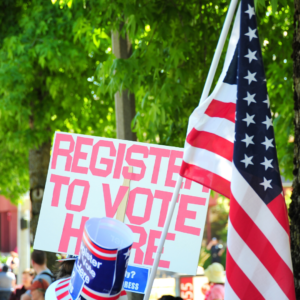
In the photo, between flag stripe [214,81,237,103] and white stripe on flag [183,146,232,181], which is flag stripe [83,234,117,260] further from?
flag stripe [214,81,237,103]

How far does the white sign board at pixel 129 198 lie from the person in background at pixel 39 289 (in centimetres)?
238

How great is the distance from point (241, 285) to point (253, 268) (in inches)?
3.9

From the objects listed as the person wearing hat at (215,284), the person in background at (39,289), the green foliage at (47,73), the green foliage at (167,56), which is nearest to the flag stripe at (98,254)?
the green foliage at (167,56)

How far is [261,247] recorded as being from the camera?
7.44 feet

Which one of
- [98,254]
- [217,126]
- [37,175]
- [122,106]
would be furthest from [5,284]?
[98,254]

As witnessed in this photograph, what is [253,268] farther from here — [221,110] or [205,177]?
[221,110]

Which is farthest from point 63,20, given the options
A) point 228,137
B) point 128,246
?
point 128,246

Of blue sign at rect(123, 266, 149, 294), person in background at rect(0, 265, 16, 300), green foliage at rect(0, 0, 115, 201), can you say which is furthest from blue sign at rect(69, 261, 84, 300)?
person in background at rect(0, 265, 16, 300)

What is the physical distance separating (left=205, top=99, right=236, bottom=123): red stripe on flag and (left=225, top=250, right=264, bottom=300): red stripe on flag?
0.75 meters

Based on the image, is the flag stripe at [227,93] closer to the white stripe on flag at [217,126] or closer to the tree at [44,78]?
the white stripe on flag at [217,126]

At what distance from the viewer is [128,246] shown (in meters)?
1.80

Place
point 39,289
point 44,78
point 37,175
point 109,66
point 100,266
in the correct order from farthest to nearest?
1. point 37,175
2. point 44,78
3. point 39,289
4. point 109,66
5. point 100,266

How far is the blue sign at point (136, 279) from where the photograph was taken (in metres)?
3.01

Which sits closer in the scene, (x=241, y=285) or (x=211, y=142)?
(x=241, y=285)
